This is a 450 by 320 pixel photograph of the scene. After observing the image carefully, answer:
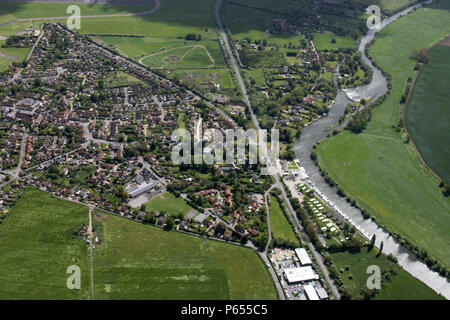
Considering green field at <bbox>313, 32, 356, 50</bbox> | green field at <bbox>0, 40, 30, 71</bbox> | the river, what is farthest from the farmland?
green field at <bbox>313, 32, 356, 50</bbox>

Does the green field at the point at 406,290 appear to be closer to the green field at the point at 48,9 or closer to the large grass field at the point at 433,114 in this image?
the large grass field at the point at 433,114

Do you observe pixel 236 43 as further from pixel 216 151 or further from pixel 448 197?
pixel 448 197

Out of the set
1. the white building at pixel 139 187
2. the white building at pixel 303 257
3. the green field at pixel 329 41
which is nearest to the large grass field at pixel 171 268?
the white building at pixel 303 257

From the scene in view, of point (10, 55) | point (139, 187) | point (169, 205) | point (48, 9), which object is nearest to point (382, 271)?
point (169, 205)

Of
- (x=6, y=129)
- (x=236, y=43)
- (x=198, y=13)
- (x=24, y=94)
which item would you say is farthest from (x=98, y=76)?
(x=198, y=13)

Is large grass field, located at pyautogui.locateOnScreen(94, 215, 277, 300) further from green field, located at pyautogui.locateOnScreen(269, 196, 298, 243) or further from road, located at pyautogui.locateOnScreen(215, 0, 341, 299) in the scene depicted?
road, located at pyautogui.locateOnScreen(215, 0, 341, 299)
